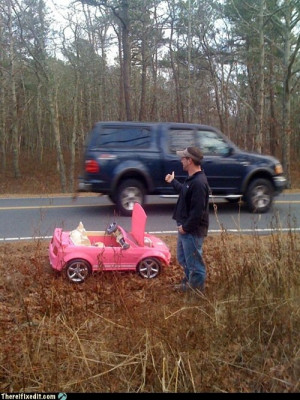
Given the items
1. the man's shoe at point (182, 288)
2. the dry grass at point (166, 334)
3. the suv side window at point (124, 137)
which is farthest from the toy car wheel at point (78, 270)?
the suv side window at point (124, 137)

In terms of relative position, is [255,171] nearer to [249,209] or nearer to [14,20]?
[249,209]

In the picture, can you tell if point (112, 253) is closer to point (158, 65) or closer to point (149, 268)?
point (149, 268)

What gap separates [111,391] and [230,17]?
95.4ft

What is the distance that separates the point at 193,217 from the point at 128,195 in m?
5.09

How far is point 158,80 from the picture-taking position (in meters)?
42.6

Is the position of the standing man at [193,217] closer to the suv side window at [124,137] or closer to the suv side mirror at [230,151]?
the suv side window at [124,137]

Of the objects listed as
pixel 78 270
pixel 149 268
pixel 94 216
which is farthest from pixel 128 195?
pixel 78 270

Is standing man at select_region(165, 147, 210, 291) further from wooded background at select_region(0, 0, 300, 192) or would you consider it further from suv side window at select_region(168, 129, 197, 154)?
wooded background at select_region(0, 0, 300, 192)

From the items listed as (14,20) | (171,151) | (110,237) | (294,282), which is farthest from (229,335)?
(14,20)

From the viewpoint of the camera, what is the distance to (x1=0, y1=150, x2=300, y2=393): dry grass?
3279 millimetres

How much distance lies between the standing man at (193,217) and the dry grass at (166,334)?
0.82ft

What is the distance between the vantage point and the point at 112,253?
20.0 ft

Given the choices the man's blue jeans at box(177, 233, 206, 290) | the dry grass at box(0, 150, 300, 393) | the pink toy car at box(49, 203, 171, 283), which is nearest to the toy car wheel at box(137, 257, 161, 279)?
the pink toy car at box(49, 203, 171, 283)

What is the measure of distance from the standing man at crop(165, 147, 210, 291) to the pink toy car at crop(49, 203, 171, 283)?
0.91 m
